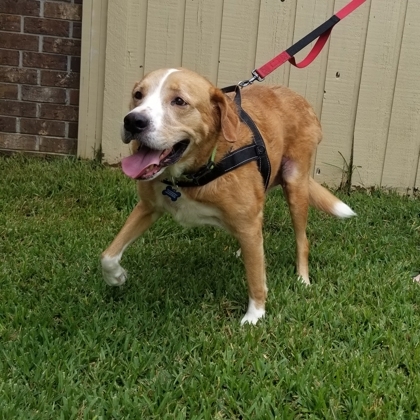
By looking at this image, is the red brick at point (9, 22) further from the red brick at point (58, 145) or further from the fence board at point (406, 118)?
the fence board at point (406, 118)

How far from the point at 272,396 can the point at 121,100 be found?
3.56 metres

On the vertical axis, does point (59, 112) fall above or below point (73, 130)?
above

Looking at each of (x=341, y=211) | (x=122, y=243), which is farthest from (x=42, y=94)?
(x=341, y=211)

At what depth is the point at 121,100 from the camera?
16.9 feet

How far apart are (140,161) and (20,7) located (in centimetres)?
327

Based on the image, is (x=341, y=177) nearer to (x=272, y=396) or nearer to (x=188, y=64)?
(x=188, y=64)

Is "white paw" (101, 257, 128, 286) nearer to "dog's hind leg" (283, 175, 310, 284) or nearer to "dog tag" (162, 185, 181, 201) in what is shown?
"dog tag" (162, 185, 181, 201)

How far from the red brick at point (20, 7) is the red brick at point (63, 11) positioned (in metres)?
0.10

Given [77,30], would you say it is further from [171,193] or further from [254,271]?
[254,271]

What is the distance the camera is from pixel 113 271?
300 centimetres

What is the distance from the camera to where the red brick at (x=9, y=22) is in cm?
504

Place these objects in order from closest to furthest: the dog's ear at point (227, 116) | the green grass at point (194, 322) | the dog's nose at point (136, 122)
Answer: the green grass at point (194, 322) < the dog's nose at point (136, 122) < the dog's ear at point (227, 116)

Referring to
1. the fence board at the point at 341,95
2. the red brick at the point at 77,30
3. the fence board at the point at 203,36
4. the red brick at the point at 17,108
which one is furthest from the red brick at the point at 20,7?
the fence board at the point at 341,95

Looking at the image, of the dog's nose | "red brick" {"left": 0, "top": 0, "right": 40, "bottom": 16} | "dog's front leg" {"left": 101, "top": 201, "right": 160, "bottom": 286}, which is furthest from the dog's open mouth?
"red brick" {"left": 0, "top": 0, "right": 40, "bottom": 16}
